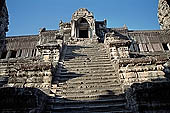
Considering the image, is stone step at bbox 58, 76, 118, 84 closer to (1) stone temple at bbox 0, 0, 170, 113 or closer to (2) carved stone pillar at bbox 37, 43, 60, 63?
(1) stone temple at bbox 0, 0, 170, 113

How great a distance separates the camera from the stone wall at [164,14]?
22.3 meters

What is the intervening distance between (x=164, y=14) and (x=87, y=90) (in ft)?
79.6

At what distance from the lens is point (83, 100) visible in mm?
4871

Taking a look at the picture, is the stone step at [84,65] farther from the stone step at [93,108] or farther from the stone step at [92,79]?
the stone step at [93,108]

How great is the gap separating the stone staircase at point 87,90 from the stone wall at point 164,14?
2024 centimetres

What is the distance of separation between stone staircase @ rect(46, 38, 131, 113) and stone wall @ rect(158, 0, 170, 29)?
20.2 meters

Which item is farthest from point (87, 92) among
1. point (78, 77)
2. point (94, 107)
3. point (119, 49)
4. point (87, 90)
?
point (119, 49)

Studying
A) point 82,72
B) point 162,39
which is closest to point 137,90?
point 82,72

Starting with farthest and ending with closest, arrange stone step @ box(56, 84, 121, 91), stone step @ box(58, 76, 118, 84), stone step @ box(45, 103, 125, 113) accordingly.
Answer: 1. stone step @ box(58, 76, 118, 84)
2. stone step @ box(56, 84, 121, 91)
3. stone step @ box(45, 103, 125, 113)

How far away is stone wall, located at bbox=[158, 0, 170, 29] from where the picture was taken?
22283 millimetres

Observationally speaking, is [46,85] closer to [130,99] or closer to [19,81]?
[19,81]

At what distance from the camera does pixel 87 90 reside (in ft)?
17.6

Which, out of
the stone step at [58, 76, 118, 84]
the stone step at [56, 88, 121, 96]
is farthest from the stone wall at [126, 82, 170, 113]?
the stone step at [58, 76, 118, 84]

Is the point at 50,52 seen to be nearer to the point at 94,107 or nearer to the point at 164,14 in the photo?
the point at 94,107
